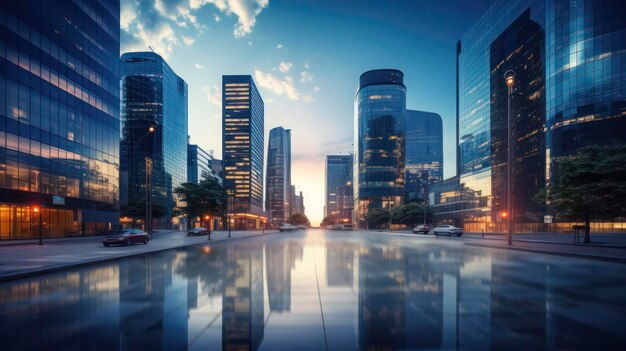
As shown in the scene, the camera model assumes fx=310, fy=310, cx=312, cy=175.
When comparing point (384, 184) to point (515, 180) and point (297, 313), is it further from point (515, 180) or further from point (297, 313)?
point (297, 313)

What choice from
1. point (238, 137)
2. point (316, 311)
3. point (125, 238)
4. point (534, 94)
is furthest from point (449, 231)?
point (238, 137)

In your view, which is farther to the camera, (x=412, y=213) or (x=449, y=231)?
(x=412, y=213)

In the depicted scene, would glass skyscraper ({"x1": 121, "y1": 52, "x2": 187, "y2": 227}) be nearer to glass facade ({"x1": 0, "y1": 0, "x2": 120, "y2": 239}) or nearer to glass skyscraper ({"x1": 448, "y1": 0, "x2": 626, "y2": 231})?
glass facade ({"x1": 0, "y1": 0, "x2": 120, "y2": 239})

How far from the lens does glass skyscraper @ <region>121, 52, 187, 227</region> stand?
105 metres

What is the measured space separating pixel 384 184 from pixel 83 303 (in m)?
144

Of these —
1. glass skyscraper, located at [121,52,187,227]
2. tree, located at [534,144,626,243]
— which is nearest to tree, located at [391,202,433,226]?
tree, located at [534,144,626,243]

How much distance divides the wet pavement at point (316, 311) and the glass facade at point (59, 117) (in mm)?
32226

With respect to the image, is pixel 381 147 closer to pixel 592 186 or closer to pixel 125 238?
pixel 592 186

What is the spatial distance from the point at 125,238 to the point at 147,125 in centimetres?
9340

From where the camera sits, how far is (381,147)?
14875cm

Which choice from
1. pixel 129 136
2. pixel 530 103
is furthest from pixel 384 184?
pixel 129 136

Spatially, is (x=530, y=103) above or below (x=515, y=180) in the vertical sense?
above

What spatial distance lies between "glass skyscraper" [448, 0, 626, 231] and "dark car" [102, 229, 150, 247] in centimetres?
3969

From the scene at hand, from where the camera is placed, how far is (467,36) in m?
107
